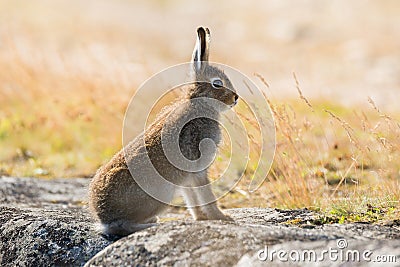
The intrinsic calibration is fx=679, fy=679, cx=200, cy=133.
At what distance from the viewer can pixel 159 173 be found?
550 cm

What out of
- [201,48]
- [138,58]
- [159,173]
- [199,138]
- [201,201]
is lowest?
[201,201]

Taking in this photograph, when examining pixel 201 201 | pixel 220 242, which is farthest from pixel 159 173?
pixel 220 242

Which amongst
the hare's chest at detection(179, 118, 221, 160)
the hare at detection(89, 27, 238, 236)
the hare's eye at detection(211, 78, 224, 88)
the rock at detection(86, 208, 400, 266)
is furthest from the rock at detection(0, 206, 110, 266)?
the hare's eye at detection(211, 78, 224, 88)

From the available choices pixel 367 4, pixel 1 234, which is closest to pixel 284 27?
pixel 367 4

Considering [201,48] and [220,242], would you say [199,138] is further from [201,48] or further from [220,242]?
[220,242]

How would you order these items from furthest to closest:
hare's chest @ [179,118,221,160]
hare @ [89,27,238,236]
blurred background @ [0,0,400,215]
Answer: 1. blurred background @ [0,0,400,215]
2. hare's chest @ [179,118,221,160]
3. hare @ [89,27,238,236]

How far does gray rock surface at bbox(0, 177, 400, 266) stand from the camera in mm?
4488

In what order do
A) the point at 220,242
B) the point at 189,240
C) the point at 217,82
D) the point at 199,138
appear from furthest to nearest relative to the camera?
1. the point at 217,82
2. the point at 199,138
3. the point at 189,240
4. the point at 220,242

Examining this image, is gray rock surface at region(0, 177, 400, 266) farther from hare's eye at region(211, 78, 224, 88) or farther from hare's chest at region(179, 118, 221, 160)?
hare's eye at region(211, 78, 224, 88)

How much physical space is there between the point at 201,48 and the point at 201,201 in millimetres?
1276

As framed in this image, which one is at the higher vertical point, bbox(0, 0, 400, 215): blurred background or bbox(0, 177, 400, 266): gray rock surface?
bbox(0, 0, 400, 215): blurred background

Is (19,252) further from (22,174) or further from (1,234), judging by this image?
(22,174)

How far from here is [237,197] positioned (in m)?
8.48

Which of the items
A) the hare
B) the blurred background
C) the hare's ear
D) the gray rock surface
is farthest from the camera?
the blurred background
